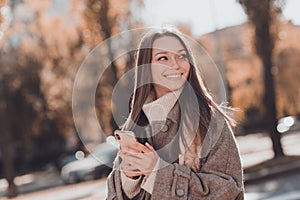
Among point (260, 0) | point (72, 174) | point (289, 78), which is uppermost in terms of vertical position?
point (260, 0)

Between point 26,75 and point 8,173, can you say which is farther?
point 26,75

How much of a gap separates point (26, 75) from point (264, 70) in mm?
11883

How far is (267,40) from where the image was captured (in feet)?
63.2

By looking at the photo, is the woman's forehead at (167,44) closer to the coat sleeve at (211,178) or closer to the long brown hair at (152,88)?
the long brown hair at (152,88)

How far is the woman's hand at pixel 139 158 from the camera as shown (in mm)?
2199

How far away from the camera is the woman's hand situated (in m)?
2.20

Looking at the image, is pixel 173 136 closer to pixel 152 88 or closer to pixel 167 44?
pixel 152 88

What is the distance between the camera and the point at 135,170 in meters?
2.25

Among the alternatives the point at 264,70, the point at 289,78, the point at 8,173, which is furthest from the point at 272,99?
the point at 8,173

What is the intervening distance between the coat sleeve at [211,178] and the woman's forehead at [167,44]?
1.09 ft

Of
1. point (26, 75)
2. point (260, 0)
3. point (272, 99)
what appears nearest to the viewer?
point (260, 0)

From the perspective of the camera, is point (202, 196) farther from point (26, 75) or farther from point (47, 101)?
point (47, 101)

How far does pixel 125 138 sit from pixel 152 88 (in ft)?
0.94

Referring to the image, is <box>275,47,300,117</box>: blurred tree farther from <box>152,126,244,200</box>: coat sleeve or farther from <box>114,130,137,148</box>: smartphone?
<box>114,130,137,148</box>: smartphone
